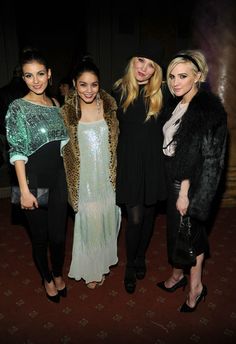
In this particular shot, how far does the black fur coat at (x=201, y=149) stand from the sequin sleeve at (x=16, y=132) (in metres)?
1.02

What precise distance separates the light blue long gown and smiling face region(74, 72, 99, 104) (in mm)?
193

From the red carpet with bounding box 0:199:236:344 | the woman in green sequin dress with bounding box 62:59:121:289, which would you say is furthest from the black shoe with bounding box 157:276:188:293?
the woman in green sequin dress with bounding box 62:59:121:289

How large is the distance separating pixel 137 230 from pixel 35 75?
4.77ft

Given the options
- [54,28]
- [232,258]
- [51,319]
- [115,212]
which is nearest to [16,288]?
[51,319]

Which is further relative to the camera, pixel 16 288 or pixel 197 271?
pixel 16 288

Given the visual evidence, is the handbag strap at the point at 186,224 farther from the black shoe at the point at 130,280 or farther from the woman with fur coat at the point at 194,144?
the black shoe at the point at 130,280

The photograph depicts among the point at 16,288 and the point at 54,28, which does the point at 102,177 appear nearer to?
the point at 16,288

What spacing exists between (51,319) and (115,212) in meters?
0.98

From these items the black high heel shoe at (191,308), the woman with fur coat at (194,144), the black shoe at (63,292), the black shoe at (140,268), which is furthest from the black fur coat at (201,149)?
the black shoe at (63,292)

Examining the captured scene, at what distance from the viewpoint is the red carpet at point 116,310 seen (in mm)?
2371

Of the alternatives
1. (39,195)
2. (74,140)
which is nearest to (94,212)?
(39,195)

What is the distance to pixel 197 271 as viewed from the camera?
Answer: 2506mm

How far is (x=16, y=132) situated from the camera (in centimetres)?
212

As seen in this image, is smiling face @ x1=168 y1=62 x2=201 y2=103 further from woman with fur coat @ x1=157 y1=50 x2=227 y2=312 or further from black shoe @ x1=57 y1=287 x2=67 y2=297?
black shoe @ x1=57 y1=287 x2=67 y2=297
